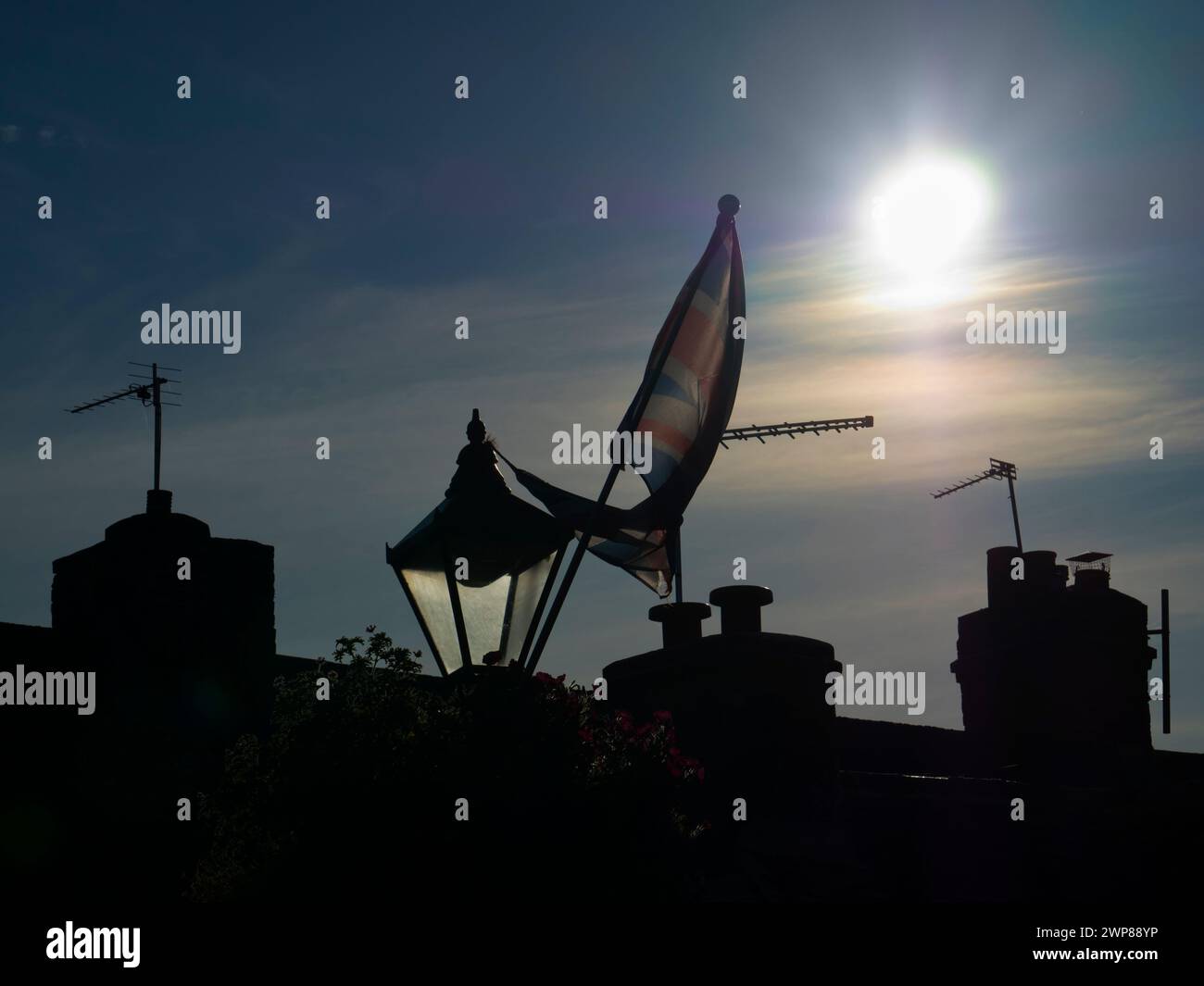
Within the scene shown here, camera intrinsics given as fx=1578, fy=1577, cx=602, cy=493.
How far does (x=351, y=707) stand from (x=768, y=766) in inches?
358

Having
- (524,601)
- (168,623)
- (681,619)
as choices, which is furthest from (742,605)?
(524,601)

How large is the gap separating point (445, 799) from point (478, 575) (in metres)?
1.35

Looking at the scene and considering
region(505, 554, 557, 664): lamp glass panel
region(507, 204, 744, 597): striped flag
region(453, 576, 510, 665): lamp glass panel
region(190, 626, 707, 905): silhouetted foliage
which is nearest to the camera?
region(190, 626, 707, 905): silhouetted foliage

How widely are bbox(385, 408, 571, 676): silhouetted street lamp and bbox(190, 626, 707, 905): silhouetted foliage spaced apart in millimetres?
279

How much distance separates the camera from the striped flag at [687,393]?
1168 cm

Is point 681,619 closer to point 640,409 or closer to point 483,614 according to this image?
point 640,409

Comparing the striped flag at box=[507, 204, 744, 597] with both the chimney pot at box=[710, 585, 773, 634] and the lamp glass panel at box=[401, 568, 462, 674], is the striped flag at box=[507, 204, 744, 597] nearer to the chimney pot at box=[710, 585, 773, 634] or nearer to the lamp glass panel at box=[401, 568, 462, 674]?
the lamp glass panel at box=[401, 568, 462, 674]

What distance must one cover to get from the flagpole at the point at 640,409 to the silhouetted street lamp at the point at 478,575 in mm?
119

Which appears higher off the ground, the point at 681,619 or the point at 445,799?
the point at 681,619

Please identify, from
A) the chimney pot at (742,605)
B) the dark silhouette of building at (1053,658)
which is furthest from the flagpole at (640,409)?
the dark silhouette of building at (1053,658)

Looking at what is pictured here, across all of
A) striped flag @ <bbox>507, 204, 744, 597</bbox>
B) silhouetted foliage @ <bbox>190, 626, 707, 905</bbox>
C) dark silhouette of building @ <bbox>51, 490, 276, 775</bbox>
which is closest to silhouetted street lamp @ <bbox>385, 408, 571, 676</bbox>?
silhouetted foliage @ <bbox>190, 626, 707, 905</bbox>

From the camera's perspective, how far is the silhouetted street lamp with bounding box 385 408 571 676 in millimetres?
9344

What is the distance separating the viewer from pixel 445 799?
880 cm
